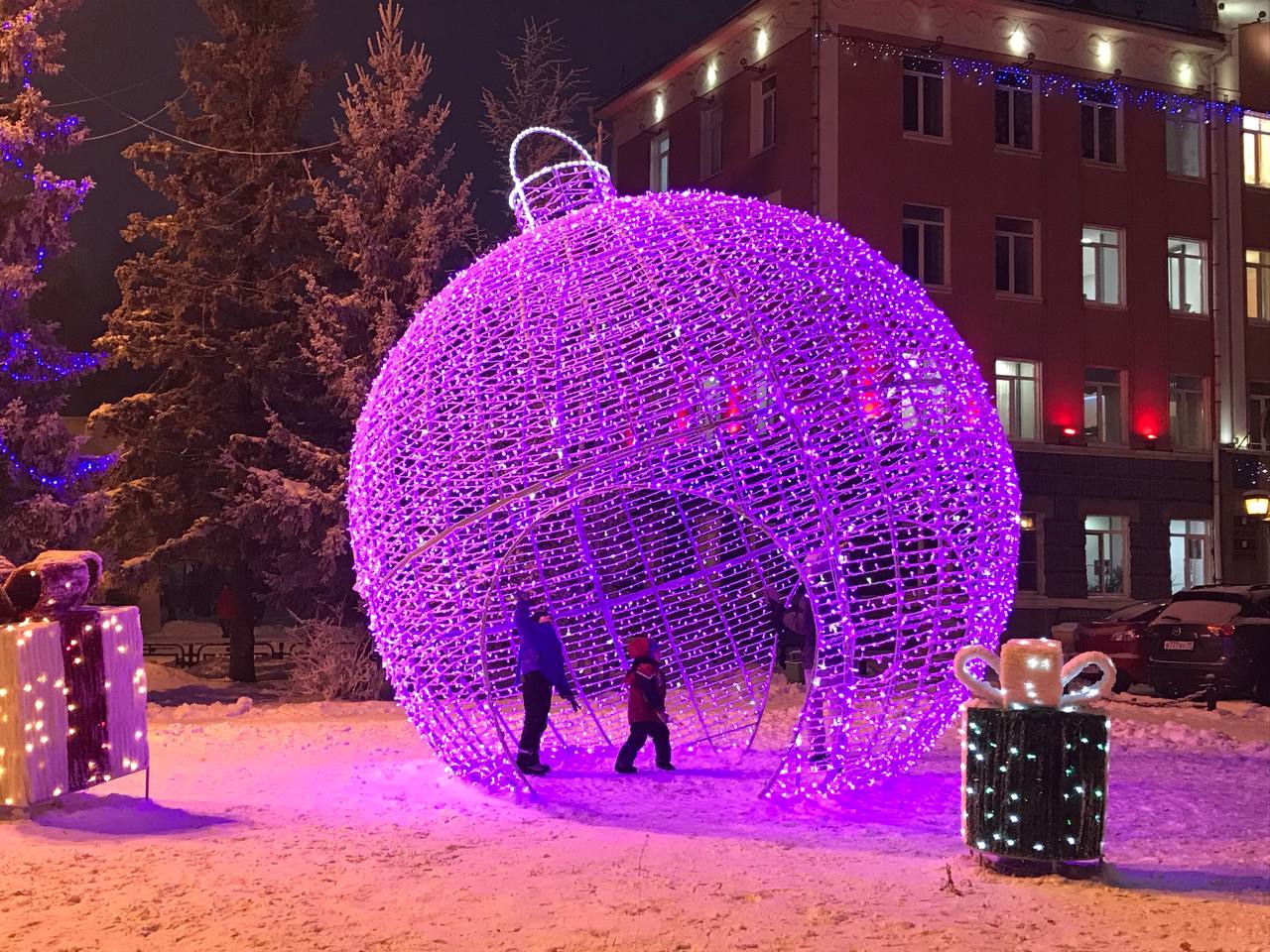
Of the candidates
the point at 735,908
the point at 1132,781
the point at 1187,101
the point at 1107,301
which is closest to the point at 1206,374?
the point at 1107,301

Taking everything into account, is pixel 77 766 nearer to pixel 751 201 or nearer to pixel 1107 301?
pixel 751 201

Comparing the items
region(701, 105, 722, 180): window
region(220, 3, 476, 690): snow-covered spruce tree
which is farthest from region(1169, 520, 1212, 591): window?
region(220, 3, 476, 690): snow-covered spruce tree

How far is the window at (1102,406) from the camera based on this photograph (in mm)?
24844

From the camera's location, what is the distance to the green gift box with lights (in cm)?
646

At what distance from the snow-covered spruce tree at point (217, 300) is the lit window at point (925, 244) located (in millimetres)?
10746

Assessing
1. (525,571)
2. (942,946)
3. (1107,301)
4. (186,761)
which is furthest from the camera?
(1107,301)

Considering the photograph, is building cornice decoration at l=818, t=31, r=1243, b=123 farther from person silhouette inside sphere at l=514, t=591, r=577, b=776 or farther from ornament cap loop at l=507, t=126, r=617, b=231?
person silhouette inside sphere at l=514, t=591, r=577, b=776

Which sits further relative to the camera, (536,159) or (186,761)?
(536,159)

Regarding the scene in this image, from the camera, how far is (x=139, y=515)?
59.6ft

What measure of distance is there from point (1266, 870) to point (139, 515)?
15.2 metres

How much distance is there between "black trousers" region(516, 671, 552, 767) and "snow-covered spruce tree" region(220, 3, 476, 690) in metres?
6.78

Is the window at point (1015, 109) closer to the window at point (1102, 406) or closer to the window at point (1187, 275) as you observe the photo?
the window at point (1187, 275)

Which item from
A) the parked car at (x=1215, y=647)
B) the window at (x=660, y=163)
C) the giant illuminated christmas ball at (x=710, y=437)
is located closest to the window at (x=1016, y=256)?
the window at (x=660, y=163)

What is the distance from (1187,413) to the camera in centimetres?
2581
